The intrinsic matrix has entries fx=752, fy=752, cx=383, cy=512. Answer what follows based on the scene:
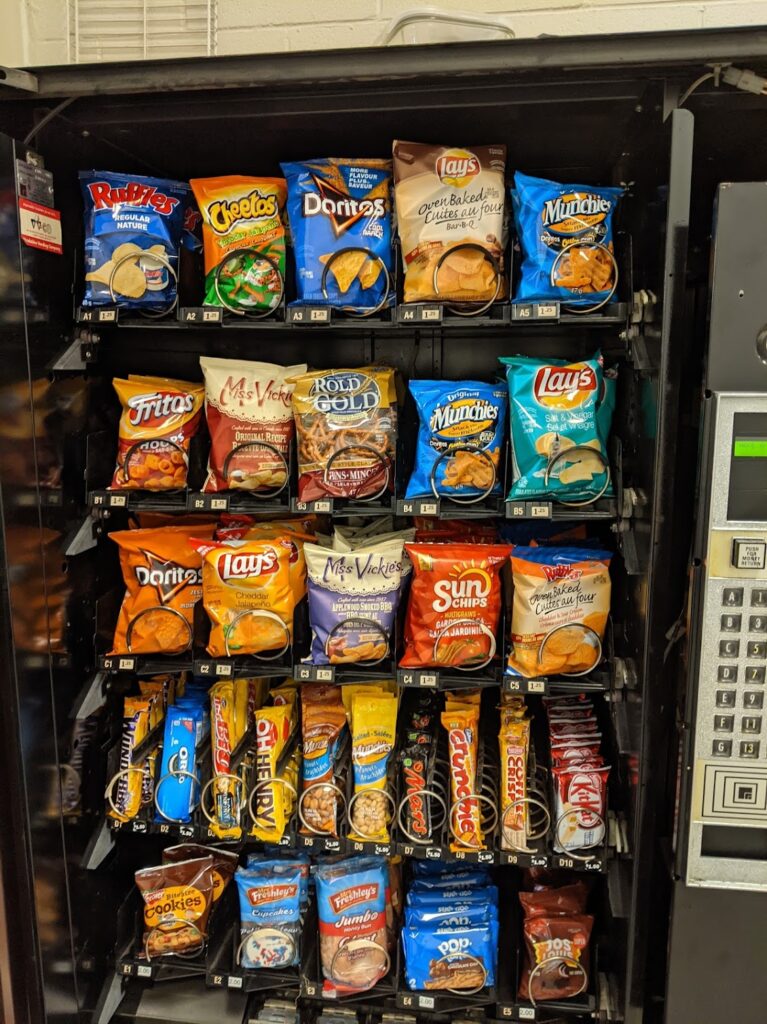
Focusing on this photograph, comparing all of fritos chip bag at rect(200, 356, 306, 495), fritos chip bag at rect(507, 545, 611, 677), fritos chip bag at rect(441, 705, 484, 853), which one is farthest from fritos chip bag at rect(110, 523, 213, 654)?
fritos chip bag at rect(507, 545, 611, 677)

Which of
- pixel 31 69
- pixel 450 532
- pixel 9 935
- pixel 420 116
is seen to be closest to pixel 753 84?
pixel 420 116

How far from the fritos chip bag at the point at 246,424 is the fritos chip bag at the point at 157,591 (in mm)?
194

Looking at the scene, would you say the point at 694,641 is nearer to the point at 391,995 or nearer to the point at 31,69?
the point at 391,995

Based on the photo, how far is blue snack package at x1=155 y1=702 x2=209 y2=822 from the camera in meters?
1.84

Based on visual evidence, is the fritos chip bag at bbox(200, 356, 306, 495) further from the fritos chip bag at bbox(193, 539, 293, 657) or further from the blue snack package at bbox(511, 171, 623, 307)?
the blue snack package at bbox(511, 171, 623, 307)

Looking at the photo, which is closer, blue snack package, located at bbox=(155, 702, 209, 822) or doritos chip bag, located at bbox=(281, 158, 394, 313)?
doritos chip bag, located at bbox=(281, 158, 394, 313)

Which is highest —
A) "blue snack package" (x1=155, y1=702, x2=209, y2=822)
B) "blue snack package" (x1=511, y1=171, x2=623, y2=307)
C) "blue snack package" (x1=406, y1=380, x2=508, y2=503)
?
"blue snack package" (x1=511, y1=171, x2=623, y2=307)

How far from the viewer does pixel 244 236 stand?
172cm

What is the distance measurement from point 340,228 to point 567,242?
498mm

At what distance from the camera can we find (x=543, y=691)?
1663 millimetres

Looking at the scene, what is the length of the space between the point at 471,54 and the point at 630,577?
107cm

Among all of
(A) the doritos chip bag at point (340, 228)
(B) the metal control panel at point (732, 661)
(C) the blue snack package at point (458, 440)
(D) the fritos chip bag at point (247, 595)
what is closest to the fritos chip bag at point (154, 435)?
(D) the fritos chip bag at point (247, 595)

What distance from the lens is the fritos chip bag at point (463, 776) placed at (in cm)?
175

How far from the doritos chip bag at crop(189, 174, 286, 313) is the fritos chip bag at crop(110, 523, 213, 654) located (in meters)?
0.59
